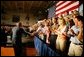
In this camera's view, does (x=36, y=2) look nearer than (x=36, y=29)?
Yes

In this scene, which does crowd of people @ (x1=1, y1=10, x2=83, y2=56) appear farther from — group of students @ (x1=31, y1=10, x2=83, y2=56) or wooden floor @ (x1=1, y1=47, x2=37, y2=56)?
wooden floor @ (x1=1, y1=47, x2=37, y2=56)

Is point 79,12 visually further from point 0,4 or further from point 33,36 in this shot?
point 0,4

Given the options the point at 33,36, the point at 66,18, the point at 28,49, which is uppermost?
the point at 66,18

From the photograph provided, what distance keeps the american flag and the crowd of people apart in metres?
0.11

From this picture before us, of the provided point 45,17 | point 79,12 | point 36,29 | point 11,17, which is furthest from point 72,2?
point 11,17

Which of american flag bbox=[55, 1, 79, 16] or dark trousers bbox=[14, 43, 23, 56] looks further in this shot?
american flag bbox=[55, 1, 79, 16]

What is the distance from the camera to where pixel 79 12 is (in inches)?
107

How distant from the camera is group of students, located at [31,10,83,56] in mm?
2611

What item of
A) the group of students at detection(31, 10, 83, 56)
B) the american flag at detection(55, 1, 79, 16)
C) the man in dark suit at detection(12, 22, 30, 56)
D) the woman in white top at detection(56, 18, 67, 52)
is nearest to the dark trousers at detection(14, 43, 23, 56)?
the man in dark suit at detection(12, 22, 30, 56)

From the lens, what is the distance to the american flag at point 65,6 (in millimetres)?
2892

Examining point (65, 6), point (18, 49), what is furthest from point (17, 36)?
point (65, 6)

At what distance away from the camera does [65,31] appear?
2.86m

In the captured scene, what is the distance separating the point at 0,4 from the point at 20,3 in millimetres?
285

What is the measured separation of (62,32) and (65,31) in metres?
0.07
